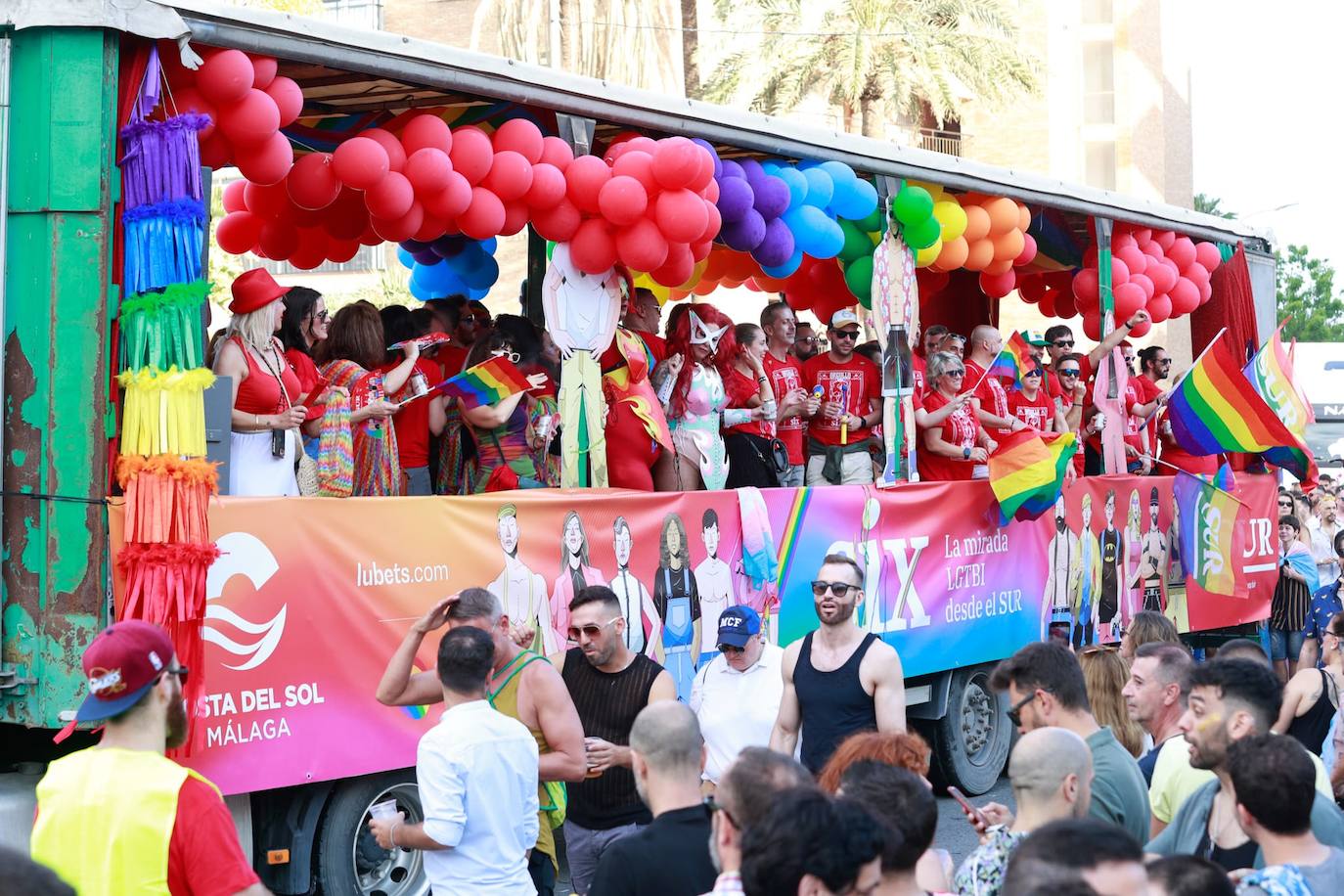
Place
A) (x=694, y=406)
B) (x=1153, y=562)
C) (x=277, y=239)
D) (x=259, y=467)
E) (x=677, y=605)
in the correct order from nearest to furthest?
(x=259, y=467) < (x=677, y=605) < (x=277, y=239) < (x=694, y=406) < (x=1153, y=562)

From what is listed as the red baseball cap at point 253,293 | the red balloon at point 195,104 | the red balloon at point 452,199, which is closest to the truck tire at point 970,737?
the red balloon at point 452,199

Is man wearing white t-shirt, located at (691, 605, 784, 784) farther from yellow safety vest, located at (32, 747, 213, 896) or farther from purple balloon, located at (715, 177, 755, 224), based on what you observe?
yellow safety vest, located at (32, 747, 213, 896)

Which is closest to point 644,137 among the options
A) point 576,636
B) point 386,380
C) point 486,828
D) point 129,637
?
point 386,380

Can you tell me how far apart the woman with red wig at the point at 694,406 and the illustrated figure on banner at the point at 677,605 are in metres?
0.75

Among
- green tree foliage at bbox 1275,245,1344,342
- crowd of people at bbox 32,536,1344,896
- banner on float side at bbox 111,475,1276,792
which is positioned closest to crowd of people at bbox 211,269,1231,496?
banner on float side at bbox 111,475,1276,792

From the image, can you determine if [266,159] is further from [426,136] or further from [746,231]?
[746,231]

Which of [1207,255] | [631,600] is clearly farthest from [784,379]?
[1207,255]

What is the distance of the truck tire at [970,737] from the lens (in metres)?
10.7

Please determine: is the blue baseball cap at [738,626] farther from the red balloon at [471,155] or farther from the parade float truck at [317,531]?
the red balloon at [471,155]

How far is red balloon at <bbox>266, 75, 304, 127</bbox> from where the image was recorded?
6844 mm

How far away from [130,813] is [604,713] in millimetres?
2627

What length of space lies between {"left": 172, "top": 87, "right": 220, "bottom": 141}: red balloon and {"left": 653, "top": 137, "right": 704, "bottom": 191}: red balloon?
92.9 inches

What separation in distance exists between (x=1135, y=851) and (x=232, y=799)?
14.2 feet

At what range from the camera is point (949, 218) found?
1062cm
